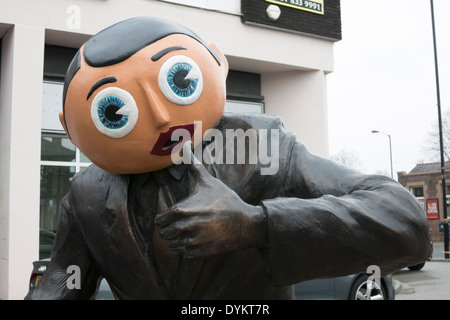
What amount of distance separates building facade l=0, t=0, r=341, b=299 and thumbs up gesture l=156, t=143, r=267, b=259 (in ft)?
23.5

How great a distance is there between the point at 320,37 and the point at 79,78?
1008 cm

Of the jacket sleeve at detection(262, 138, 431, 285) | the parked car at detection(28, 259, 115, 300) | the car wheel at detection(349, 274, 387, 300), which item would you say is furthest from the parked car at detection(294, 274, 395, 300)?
the jacket sleeve at detection(262, 138, 431, 285)

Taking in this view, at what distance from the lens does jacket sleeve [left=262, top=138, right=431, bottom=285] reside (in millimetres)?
1349

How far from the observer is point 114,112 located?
1454 millimetres

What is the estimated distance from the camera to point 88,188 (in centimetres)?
167

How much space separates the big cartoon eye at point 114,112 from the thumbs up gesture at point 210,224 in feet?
1.03

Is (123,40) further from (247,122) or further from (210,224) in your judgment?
(210,224)

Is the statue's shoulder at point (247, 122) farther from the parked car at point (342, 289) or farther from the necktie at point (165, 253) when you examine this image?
the parked car at point (342, 289)

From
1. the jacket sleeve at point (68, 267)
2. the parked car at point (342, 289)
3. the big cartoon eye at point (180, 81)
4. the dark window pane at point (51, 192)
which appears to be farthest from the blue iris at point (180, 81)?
the dark window pane at point (51, 192)

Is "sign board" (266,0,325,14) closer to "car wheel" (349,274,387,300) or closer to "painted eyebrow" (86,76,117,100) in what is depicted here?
"car wheel" (349,274,387,300)

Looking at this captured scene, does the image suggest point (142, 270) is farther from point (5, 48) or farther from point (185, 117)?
point (5, 48)

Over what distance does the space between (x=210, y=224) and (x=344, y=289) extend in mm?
5648
